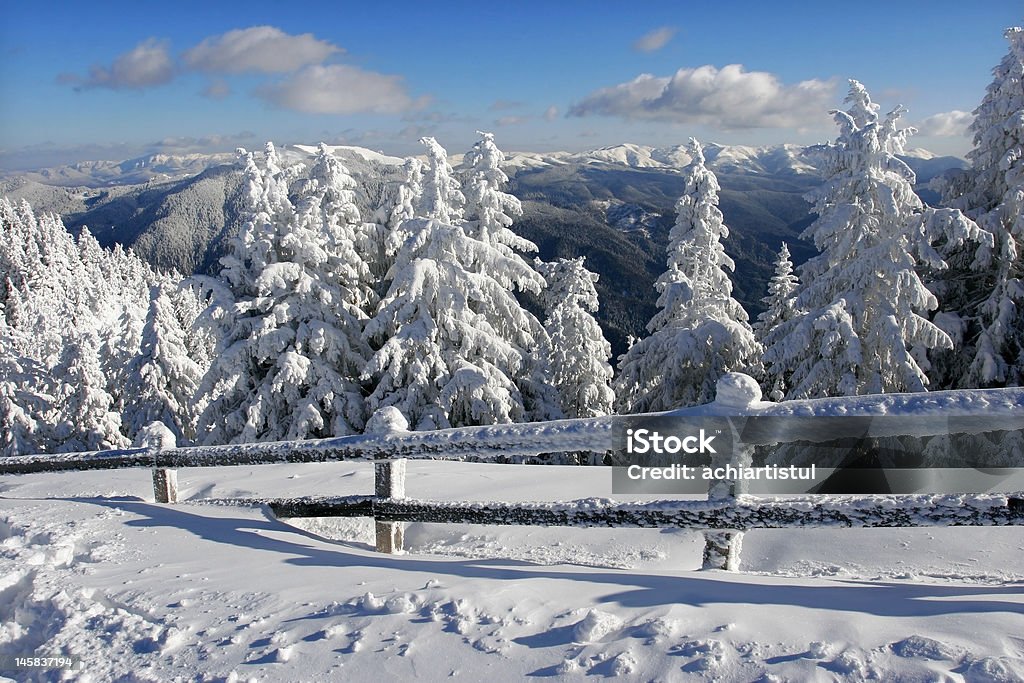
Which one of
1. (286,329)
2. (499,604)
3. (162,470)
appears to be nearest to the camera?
(499,604)

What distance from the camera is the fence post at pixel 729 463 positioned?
4266 millimetres

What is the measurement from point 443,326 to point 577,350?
365 inches

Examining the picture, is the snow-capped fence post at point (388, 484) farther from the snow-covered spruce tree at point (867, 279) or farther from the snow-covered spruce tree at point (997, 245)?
the snow-covered spruce tree at point (997, 245)

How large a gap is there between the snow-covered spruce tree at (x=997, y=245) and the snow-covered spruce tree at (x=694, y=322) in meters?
6.11

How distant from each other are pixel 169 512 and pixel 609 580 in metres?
4.84

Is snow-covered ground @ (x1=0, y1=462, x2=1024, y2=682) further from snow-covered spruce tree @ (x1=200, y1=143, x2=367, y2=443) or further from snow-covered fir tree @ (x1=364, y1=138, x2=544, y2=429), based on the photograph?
snow-covered spruce tree @ (x1=200, y1=143, x2=367, y2=443)

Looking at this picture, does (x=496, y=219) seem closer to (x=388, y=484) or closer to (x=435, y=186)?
(x=435, y=186)

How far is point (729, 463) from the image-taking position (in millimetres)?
4406

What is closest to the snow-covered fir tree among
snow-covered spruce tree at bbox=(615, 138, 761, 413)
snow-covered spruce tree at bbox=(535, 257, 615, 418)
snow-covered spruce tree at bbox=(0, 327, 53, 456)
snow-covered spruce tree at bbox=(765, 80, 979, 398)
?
snow-covered spruce tree at bbox=(615, 138, 761, 413)

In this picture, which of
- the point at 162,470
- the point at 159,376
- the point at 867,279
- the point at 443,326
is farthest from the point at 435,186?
the point at 159,376

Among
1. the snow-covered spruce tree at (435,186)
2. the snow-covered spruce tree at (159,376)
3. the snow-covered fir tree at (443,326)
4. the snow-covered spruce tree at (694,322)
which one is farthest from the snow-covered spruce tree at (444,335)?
the snow-covered spruce tree at (159,376)

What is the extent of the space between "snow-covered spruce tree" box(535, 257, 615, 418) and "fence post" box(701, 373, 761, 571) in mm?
20341

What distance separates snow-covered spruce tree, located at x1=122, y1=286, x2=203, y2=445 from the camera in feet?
91.5


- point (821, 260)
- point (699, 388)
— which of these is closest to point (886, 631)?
point (821, 260)
